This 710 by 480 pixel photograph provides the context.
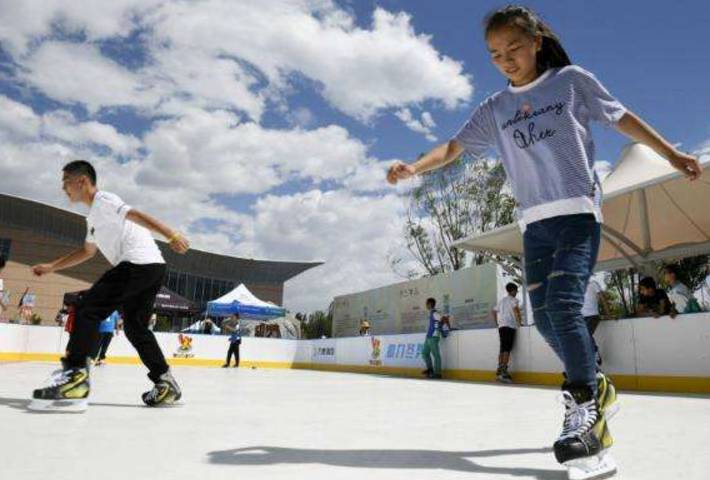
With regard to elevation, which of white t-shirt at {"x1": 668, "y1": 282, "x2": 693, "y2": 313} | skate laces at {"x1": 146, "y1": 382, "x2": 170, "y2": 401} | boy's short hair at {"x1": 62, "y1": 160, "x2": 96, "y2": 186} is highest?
boy's short hair at {"x1": 62, "y1": 160, "x2": 96, "y2": 186}

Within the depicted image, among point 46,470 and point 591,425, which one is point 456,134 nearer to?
point 591,425

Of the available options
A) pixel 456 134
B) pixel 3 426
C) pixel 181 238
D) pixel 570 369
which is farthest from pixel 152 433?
pixel 456 134

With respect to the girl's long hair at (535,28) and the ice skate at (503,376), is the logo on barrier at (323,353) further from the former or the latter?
the girl's long hair at (535,28)

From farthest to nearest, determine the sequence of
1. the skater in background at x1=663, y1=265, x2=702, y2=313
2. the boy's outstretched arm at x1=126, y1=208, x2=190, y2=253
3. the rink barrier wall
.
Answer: the skater in background at x1=663, y1=265, x2=702, y2=313
the rink barrier wall
the boy's outstretched arm at x1=126, y1=208, x2=190, y2=253

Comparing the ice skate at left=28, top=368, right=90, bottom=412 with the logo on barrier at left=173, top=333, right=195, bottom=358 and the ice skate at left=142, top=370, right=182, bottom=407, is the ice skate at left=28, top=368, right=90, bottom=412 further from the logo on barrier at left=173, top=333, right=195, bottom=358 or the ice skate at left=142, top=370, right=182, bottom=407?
the logo on barrier at left=173, top=333, right=195, bottom=358

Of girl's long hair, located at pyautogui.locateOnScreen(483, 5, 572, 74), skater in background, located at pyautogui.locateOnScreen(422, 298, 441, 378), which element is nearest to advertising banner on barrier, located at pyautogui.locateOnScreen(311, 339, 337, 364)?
skater in background, located at pyautogui.locateOnScreen(422, 298, 441, 378)

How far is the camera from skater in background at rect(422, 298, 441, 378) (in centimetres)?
1234

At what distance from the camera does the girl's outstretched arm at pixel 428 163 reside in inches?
102

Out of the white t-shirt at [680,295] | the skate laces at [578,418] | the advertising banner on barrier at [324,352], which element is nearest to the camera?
the skate laces at [578,418]

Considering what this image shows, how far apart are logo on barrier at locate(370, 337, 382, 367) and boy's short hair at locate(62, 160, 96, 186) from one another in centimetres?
1269

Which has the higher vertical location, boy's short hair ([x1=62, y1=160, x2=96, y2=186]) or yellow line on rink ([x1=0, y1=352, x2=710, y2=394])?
boy's short hair ([x1=62, y1=160, x2=96, y2=186])

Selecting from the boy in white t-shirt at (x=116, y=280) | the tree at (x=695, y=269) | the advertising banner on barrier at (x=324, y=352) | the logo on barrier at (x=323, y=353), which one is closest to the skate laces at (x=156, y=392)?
the boy in white t-shirt at (x=116, y=280)

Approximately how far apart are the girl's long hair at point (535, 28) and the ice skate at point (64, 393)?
10.3 ft

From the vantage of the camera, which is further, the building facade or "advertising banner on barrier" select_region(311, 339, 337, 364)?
the building facade
